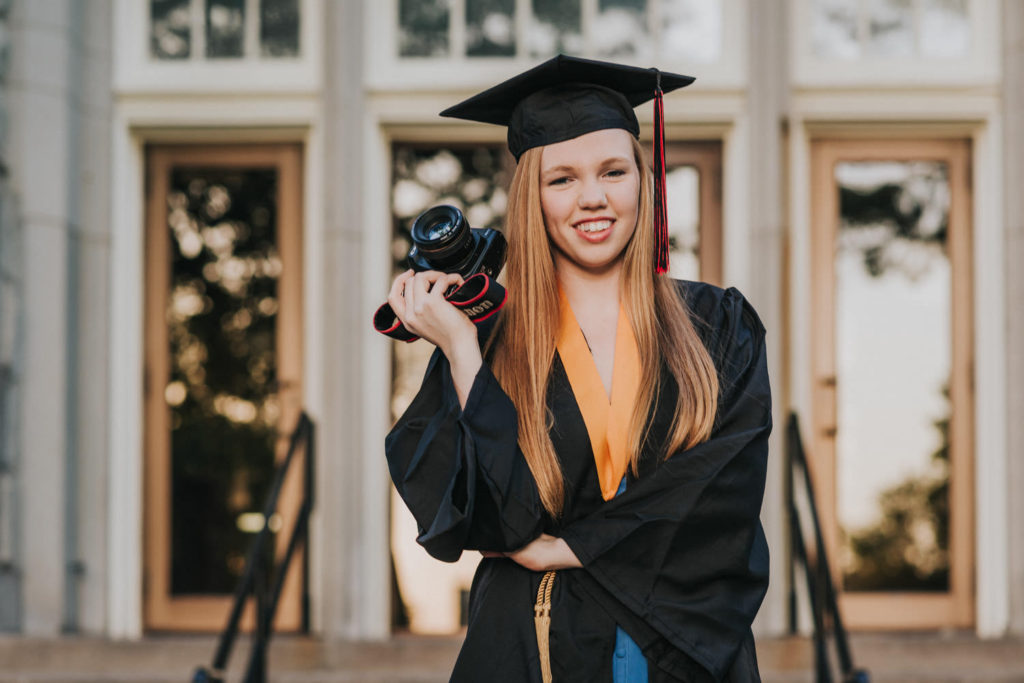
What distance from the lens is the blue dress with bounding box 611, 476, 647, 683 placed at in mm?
1713

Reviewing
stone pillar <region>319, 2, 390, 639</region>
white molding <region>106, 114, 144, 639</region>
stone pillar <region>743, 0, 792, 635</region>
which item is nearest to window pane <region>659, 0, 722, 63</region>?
stone pillar <region>743, 0, 792, 635</region>

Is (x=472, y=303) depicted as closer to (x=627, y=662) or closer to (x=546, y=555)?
(x=546, y=555)

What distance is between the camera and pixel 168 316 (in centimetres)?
518

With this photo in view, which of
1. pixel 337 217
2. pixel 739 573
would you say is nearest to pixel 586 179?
pixel 739 573

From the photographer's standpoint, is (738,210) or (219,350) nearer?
(738,210)

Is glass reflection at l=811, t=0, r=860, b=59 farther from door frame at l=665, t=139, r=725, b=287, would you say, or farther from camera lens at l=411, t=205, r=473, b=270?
camera lens at l=411, t=205, r=473, b=270

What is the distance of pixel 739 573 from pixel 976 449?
12.0 feet

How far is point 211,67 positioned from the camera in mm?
5004

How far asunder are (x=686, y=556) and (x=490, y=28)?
3.74 metres

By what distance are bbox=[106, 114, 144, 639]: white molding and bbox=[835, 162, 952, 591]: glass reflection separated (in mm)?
3230

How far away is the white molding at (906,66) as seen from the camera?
4.85m

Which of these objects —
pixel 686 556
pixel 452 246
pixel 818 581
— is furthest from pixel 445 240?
pixel 818 581

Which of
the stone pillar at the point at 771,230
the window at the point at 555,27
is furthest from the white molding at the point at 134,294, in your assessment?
the stone pillar at the point at 771,230

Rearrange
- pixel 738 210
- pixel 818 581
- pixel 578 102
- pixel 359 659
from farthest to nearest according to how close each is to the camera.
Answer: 1. pixel 738 210
2. pixel 359 659
3. pixel 818 581
4. pixel 578 102
